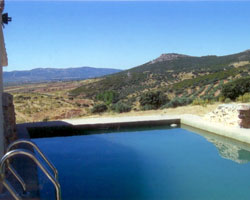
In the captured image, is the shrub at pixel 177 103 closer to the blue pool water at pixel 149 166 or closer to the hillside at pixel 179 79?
the hillside at pixel 179 79

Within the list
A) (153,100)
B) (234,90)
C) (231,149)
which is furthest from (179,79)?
(231,149)

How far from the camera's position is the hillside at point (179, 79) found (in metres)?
28.5

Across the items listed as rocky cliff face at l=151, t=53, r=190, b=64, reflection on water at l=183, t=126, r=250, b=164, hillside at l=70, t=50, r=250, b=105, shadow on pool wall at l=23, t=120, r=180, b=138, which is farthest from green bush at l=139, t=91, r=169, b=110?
rocky cliff face at l=151, t=53, r=190, b=64

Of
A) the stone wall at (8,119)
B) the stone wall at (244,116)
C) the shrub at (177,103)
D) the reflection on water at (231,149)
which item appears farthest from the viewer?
the shrub at (177,103)

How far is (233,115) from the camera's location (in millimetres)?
8984

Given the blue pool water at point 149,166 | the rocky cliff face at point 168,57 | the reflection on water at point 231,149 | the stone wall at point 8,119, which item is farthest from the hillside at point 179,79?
the stone wall at point 8,119

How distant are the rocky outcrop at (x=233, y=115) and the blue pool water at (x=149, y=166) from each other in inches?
30.1

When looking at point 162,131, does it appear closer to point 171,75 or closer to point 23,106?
point 23,106

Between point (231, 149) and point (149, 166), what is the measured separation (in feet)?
7.08

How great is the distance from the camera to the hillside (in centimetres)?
2846

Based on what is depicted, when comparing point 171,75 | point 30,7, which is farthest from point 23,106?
point 171,75

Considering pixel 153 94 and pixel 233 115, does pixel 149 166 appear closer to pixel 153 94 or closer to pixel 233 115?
pixel 233 115

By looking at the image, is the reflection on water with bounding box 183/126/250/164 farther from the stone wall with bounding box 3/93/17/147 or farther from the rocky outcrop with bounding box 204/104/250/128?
the stone wall with bounding box 3/93/17/147

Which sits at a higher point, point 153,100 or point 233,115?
point 233,115
